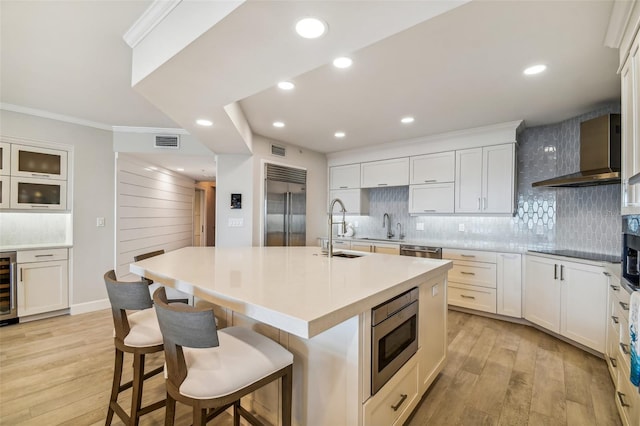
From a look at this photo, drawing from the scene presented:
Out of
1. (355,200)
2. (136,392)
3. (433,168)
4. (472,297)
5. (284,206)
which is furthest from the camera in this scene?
(355,200)

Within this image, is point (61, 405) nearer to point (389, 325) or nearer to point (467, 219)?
point (389, 325)

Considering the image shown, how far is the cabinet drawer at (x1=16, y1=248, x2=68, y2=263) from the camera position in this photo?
3.26 meters

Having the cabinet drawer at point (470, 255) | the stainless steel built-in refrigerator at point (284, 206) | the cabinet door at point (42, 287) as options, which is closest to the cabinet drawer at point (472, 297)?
the cabinet drawer at point (470, 255)

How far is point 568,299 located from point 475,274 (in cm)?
95

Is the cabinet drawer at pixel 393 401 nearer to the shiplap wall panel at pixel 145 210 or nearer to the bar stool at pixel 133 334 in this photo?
the bar stool at pixel 133 334

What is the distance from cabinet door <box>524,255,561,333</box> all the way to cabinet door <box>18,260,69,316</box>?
18.8 feet

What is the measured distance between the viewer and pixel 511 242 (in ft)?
12.4

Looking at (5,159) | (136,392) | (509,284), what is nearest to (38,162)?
(5,159)

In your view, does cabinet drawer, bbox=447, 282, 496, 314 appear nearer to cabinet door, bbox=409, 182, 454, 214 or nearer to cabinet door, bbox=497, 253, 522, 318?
cabinet door, bbox=497, 253, 522, 318

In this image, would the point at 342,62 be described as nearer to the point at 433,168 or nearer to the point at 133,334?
the point at 133,334

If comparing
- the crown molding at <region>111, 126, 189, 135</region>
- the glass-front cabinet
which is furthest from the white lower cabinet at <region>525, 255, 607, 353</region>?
the glass-front cabinet

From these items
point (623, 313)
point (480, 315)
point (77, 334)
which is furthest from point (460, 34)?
point (77, 334)

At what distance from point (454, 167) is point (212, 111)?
10.7 feet

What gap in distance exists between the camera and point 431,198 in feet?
13.6
